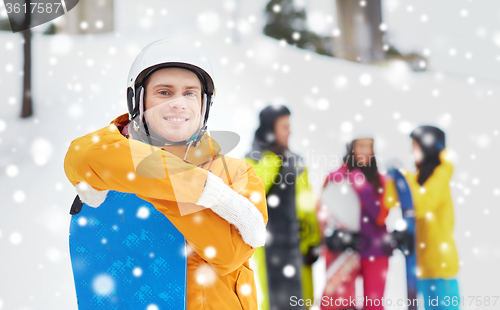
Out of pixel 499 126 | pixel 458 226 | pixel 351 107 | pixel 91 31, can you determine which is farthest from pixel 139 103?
pixel 499 126

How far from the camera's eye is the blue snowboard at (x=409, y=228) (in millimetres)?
2152

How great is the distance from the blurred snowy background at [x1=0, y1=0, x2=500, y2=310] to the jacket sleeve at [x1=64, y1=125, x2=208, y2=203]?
1.30 meters

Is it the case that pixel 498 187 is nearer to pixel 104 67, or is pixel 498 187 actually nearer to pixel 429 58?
pixel 429 58

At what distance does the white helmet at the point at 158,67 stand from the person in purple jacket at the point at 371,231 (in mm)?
1369

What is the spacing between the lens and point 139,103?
106 centimetres

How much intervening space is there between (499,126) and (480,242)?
3.84ft

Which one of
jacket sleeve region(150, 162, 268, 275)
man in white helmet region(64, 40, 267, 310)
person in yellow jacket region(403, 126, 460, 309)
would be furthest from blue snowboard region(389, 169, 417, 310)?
jacket sleeve region(150, 162, 268, 275)

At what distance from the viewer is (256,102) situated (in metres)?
2.88

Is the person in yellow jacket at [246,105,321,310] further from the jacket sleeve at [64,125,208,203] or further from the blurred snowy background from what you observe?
the jacket sleeve at [64,125,208,203]

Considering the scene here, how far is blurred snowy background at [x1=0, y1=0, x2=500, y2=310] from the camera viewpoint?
2205 millimetres

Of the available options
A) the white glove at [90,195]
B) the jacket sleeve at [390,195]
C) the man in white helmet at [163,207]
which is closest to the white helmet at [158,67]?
the man in white helmet at [163,207]

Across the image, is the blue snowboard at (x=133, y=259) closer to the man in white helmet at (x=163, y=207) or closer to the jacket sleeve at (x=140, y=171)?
the man in white helmet at (x=163, y=207)

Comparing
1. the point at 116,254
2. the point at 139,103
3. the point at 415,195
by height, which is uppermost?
the point at 139,103

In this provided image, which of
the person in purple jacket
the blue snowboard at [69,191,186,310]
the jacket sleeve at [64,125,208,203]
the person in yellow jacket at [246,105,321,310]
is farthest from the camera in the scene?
the person in purple jacket
